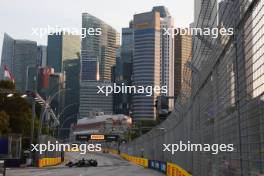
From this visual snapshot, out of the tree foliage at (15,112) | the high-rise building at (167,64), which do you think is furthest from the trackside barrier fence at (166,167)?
the high-rise building at (167,64)

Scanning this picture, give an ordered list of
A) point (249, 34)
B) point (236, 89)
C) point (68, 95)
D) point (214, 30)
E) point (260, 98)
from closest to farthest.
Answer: point (260, 98), point (249, 34), point (236, 89), point (214, 30), point (68, 95)

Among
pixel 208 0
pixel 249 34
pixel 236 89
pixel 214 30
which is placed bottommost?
pixel 236 89

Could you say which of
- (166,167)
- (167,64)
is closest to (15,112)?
(166,167)

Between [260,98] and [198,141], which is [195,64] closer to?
[198,141]

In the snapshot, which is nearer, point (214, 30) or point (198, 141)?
point (214, 30)

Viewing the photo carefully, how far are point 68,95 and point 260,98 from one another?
7250 inches

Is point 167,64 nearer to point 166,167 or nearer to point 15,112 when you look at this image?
point 15,112

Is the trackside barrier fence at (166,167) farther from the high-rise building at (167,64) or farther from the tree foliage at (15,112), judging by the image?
the high-rise building at (167,64)

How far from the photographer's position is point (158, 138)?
38.7 m

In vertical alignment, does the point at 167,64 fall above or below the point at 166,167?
above

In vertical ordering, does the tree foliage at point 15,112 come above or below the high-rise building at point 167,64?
below

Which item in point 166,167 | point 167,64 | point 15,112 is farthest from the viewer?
point 167,64

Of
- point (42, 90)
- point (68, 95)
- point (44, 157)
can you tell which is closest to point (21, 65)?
point (68, 95)

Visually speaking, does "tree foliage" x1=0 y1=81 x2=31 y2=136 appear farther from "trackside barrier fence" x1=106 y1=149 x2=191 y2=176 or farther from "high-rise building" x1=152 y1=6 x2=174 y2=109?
"high-rise building" x1=152 y1=6 x2=174 y2=109
